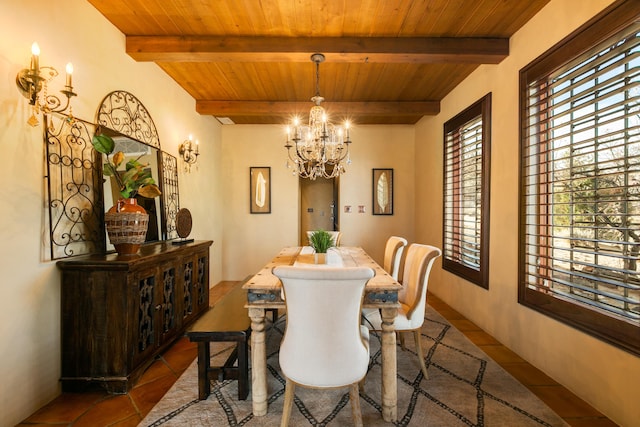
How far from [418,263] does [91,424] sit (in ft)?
7.51

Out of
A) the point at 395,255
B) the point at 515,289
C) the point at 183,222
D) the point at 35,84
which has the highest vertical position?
the point at 35,84

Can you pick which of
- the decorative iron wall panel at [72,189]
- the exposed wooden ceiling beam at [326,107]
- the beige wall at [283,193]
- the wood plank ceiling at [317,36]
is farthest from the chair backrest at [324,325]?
the beige wall at [283,193]

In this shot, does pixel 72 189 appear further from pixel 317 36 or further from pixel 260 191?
pixel 260 191

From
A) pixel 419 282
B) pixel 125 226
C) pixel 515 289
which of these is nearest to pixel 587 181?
pixel 515 289

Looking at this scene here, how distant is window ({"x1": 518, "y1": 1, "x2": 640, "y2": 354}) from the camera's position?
1.69 m

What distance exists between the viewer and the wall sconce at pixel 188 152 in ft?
12.5

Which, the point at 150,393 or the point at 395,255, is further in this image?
the point at 395,255

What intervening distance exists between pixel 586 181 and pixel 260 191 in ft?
14.5

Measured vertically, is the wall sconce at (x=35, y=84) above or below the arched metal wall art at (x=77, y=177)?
above

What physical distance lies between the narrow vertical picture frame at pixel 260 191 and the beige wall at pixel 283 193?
0.24 ft

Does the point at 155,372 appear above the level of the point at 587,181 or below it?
below

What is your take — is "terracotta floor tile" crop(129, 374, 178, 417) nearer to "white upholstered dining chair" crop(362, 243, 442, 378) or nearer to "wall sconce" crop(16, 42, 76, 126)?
"white upholstered dining chair" crop(362, 243, 442, 378)

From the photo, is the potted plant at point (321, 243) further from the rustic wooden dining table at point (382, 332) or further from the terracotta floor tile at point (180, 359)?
the terracotta floor tile at point (180, 359)

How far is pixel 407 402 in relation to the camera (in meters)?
1.93
